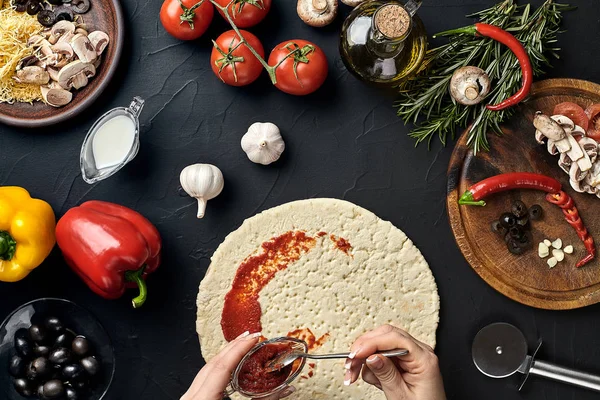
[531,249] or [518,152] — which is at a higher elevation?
[518,152]

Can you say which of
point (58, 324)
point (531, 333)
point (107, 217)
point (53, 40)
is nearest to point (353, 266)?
point (531, 333)

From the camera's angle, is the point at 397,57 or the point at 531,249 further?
the point at 531,249

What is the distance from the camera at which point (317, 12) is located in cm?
329

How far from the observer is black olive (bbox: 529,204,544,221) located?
335 cm

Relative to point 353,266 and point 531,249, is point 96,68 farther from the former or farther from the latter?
point 531,249

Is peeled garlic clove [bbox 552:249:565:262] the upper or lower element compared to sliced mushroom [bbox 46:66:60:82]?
lower

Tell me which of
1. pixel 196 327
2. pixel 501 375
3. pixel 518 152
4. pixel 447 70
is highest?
pixel 447 70

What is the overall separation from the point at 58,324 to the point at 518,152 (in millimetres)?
2427

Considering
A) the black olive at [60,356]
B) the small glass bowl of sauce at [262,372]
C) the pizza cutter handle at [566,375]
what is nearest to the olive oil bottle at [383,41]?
the small glass bowl of sauce at [262,372]

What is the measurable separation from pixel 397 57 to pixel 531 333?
158cm

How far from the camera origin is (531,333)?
11.3 feet

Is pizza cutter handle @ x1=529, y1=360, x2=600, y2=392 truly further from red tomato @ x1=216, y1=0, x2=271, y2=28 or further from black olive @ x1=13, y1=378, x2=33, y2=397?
black olive @ x1=13, y1=378, x2=33, y2=397

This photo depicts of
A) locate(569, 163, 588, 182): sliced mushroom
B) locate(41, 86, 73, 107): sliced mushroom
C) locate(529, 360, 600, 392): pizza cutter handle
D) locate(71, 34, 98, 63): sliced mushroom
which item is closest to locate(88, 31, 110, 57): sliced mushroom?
locate(71, 34, 98, 63): sliced mushroom

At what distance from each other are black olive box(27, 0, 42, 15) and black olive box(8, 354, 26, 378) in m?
1.67
